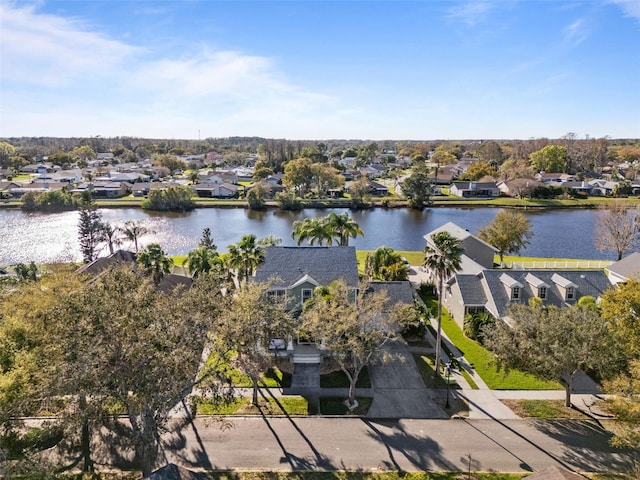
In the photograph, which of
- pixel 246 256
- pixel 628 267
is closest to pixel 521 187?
pixel 628 267

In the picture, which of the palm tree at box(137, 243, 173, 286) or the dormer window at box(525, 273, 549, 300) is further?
the palm tree at box(137, 243, 173, 286)

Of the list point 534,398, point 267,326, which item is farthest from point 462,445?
point 267,326

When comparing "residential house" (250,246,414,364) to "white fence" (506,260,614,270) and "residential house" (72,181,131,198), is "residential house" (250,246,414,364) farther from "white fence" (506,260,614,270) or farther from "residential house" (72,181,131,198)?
"residential house" (72,181,131,198)

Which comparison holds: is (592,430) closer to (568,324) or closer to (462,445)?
(568,324)

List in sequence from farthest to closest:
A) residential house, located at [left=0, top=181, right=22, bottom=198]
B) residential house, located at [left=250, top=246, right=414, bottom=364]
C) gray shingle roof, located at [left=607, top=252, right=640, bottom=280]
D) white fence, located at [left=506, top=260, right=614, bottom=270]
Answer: residential house, located at [left=0, top=181, right=22, bottom=198]
white fence, located at [left=506, top=260, right=614, bottom=270]
gray shingle roof, located at [left=607, top=252, right=640, bottom=280]
residential house, located at [left=250, top=246, right=414, bottom=364]

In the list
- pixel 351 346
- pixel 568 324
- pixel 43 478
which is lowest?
pixel 43 478

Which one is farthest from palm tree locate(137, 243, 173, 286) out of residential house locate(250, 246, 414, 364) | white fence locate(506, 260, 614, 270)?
white fence locate(506, 260, 614, 270)

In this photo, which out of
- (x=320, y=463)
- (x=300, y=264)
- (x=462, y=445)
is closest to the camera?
(x=320, y=463)
